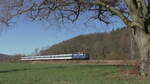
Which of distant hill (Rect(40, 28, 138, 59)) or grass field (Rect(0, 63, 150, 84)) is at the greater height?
distant hill (Rect(40, 28, 138, 59))

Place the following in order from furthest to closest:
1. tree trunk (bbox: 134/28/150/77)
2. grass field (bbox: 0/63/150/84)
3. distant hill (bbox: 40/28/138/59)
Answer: distant hill (bbox: 40/28/138/59) → tree trunk (bbox: 134/28/150/77) → grass field (bbox: 0/63/150/84)

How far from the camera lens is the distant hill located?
57.4 metres

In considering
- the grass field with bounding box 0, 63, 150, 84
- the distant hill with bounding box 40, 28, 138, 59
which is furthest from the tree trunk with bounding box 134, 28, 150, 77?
the distant hill with bounding box 40, 28, 138, 59

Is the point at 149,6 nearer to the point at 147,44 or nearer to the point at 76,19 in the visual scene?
the point at 147,44

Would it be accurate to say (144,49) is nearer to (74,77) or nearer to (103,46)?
(74,77)

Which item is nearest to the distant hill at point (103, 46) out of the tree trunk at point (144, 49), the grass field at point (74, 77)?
the grass field at point (74, 77)

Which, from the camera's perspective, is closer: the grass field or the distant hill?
the grass field

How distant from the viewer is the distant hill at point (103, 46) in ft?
188

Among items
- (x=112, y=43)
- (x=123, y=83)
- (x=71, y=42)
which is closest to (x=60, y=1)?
(x=123, y=83)

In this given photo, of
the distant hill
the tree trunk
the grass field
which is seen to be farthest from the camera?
the distant hill

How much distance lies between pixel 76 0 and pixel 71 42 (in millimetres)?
71882

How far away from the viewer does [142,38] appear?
14133 mm

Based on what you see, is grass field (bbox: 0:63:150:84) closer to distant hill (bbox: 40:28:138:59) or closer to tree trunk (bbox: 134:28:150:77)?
tree trunk (bbox: 134:28:150:77)

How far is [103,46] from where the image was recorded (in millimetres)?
65750
